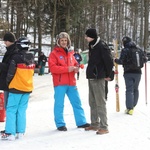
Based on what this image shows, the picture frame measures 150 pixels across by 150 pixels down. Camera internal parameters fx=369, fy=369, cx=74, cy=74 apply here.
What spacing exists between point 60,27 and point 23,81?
82.7 feet

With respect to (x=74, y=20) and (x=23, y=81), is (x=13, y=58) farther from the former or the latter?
(x=74, y=20)

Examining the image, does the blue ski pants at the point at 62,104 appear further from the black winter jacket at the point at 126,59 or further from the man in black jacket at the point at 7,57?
the black winter jacket at the point at 126,59

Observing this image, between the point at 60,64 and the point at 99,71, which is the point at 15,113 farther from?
the point at 99,71

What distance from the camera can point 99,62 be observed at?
21.5ft

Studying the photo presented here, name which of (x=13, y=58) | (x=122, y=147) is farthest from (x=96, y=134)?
(x=13, y=58)

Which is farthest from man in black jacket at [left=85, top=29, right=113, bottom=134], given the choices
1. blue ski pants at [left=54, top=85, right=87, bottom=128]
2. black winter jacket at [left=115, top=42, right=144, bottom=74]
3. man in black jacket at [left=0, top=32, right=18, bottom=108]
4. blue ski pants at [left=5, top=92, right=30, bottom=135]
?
black winter jacket at [left=115, top=42, right=144, bottom=74]

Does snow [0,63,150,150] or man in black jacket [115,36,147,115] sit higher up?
man in black jacket [115,36,147,115]

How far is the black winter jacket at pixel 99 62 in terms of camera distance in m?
6.46

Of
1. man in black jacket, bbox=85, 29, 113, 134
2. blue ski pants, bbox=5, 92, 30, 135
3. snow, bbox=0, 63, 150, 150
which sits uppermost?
man in black jacket, bbox=85, 29, 113, 134

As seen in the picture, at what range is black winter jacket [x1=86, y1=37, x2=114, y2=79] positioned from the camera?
6.46m

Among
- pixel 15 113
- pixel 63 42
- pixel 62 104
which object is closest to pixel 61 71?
pixel 63 42

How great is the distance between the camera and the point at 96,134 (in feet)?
21.7

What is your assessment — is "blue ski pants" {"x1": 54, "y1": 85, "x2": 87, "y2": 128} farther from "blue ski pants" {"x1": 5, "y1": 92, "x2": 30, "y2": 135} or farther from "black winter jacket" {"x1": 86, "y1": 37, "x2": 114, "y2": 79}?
"blue ski pants" {"x1": 5, "y1": 92, "x2": 30, "y2": 135}

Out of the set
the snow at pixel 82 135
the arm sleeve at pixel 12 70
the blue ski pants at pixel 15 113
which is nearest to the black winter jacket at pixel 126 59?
the snow at pixel 82 135
